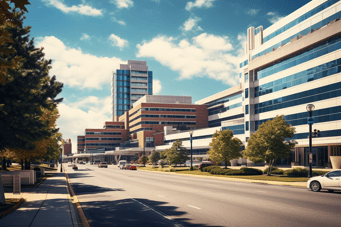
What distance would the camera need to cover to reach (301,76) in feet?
180

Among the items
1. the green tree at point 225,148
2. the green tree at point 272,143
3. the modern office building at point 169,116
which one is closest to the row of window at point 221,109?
the modern office building at point 169,116

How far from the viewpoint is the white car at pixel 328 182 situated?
1948cm

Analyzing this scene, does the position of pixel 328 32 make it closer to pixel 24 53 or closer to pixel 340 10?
pixel 340 10

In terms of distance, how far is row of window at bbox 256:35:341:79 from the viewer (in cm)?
4788

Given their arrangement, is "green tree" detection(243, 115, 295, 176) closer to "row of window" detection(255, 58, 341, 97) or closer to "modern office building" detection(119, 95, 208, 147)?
"row of window" detection(255, 58, 341, 97)

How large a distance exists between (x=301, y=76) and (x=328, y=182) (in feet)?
127

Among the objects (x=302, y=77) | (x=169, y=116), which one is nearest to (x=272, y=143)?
(x=302, y=77)

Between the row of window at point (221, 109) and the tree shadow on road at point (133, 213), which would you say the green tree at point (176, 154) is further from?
the tree shadow on road at point (133, 213)

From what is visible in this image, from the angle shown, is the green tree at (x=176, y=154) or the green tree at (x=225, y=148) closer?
the green tree at (x=225, y=148)

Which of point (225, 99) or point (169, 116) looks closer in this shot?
point (225, 99)

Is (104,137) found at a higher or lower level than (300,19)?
lower

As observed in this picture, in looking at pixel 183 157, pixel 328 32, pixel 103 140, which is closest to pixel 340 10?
pixel 328 32

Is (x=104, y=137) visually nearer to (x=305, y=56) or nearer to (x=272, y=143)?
(x=305, y=56)

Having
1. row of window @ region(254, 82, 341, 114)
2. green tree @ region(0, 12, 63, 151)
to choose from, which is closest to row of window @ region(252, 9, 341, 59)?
row of window @ region(254, 82, 341, 114)
